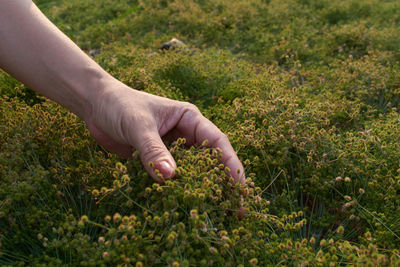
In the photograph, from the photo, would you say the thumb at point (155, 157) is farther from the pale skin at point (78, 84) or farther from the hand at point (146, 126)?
the pale skin at point (78, 84)

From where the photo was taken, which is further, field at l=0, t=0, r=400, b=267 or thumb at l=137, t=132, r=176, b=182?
thumb at l=137, t=132, r=176, b=182

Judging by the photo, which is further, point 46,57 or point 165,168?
point 46,57

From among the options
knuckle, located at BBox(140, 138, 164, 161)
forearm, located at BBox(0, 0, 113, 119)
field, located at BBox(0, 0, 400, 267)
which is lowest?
field, located at BBox(0, 0, 400, 267)

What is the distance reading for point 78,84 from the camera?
2.33m

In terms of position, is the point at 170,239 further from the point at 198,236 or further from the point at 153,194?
the point at 153,194

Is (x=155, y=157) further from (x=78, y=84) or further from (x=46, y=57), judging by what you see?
(x=46, y=57)

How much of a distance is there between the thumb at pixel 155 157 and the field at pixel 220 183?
0.07m

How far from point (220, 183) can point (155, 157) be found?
0.41 metres

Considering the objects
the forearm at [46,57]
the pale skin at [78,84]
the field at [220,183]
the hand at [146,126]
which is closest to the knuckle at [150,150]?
the hand at [146,126]

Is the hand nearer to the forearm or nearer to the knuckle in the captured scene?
the knuckle

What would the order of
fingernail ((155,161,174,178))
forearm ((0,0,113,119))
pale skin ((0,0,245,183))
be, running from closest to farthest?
fingernail ((155,161,174,178))
pale skin ((0,0,245,183))
forearm ((0,0,113,119))

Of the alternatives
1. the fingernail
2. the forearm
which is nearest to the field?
the fingernail

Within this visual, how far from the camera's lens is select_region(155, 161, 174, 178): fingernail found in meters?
1.76

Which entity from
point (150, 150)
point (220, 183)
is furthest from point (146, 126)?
point (220, 183)
